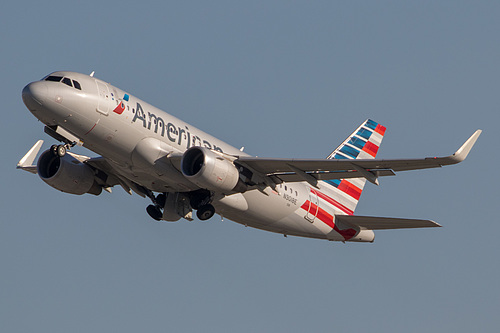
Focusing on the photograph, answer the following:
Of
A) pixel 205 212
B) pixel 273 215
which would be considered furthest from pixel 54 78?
pixel 273 215

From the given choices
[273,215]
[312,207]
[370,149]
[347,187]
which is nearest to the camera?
[273,215]

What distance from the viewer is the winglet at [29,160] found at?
47.2 meters

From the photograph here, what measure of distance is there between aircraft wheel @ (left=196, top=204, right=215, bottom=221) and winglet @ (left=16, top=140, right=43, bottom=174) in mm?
11934

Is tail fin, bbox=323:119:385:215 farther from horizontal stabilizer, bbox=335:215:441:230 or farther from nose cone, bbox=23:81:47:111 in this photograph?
nose cone, bbox=23:81:47:111

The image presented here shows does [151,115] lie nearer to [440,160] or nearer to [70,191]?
[70,191]

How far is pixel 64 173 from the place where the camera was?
140 feet

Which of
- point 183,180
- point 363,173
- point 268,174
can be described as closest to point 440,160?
point 363,173

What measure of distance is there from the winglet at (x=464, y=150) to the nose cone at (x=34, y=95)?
17541 millimetres

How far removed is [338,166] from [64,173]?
14.5m

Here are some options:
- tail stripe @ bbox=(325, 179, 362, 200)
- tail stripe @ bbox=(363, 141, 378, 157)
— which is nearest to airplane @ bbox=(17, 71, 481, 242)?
tail stripe @ bbox=(325, 179, 362, 200)

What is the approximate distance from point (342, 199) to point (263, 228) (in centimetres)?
651

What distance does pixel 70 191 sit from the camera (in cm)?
4341

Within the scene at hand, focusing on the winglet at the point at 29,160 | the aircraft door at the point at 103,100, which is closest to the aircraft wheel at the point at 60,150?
the aircraft door at the point at 103,100

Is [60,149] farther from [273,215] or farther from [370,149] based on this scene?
[370,149]
